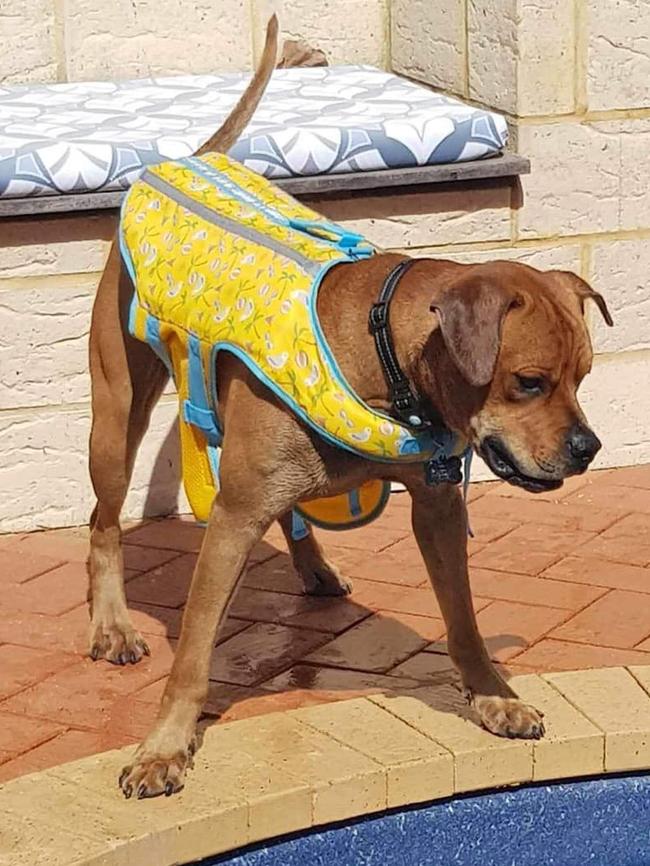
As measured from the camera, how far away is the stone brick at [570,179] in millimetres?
6078

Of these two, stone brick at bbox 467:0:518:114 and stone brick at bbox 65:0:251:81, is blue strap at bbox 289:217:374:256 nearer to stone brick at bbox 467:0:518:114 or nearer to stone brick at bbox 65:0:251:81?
stone brick at bbox 467:0:518:114

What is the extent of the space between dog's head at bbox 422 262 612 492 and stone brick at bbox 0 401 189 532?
242 centimetres

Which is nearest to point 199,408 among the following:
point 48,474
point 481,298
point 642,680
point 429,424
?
point 429,424

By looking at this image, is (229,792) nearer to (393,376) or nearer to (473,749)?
(473,749)

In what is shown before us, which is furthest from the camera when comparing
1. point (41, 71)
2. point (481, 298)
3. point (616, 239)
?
point (41, 71)

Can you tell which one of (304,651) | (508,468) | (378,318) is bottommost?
(304,651)

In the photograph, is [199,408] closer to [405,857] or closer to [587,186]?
[405,857]

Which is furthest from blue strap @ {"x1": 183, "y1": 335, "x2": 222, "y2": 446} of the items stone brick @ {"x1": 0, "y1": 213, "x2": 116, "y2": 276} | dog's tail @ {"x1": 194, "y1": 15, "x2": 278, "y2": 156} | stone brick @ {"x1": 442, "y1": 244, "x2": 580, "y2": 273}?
stone brick @ {"x1": 442, "y1": 244, "x2": 580, "y2": 273}

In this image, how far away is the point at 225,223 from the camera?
4270mm

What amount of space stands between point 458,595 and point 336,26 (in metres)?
3.60

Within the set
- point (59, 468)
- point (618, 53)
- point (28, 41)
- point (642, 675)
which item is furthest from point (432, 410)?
point (28, 41)

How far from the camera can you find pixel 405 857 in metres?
3.93

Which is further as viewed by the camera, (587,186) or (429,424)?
(587,186)

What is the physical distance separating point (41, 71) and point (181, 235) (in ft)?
9.27
